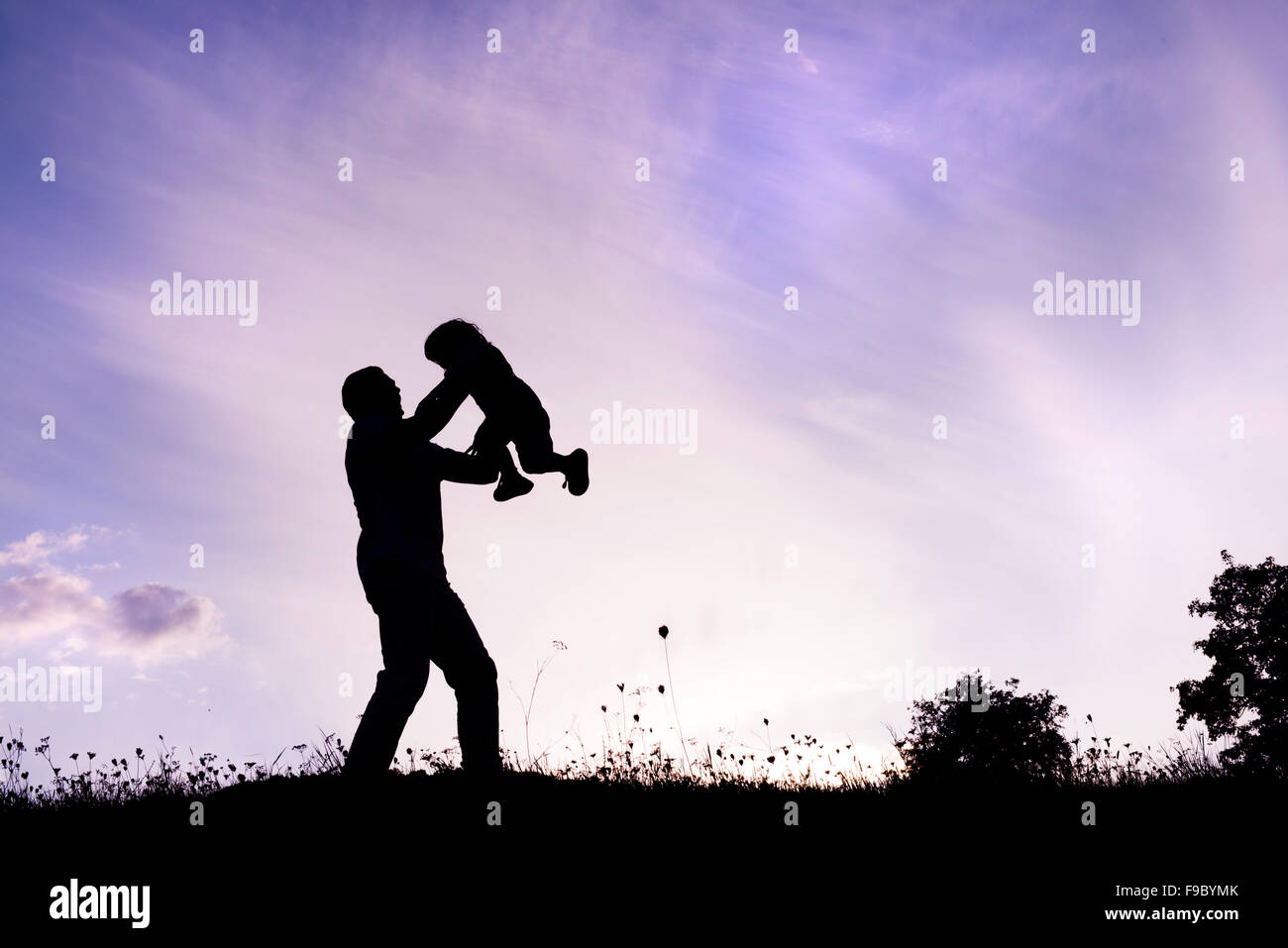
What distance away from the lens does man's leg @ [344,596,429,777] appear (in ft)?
19.5

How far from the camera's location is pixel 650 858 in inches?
221

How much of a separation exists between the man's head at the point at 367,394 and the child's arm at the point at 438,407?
12.3 inches

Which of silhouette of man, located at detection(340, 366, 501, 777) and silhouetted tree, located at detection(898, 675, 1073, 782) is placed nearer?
silhouette of man, located at detection(340, 366, 501, 777)

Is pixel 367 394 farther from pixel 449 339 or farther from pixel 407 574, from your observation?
pixel 407 574

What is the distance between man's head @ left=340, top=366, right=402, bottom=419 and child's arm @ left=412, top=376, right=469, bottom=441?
313 mm

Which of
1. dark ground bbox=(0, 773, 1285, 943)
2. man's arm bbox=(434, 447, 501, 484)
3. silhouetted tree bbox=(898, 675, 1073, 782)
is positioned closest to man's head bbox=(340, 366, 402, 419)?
man's arm bbox=(434, 447, 501, 484)

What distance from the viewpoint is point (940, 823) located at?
655cm

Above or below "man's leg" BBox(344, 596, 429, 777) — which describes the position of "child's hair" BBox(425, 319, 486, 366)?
A: above

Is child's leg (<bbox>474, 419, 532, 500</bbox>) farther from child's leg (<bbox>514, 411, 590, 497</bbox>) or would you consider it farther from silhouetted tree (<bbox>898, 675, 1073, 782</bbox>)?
silhouetted tree (<bbox>898, 675, 1073, 782</bbox>)

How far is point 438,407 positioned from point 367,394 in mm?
606

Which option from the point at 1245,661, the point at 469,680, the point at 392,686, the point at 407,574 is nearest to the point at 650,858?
the point at 469,680
